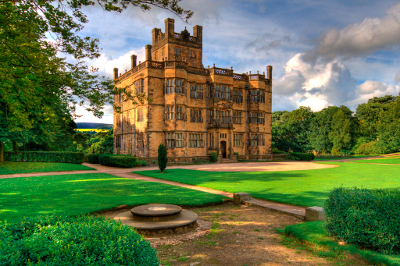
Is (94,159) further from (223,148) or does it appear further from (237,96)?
(237,96)

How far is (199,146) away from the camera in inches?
1427

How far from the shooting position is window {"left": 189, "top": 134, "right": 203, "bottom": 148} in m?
35.6

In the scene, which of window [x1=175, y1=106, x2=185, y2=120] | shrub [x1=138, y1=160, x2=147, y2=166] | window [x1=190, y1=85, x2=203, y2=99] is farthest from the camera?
window [x1=190, y1=85, x2=203, y2=99]

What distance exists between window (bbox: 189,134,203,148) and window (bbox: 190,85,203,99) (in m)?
5.42

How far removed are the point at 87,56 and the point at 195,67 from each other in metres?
27.2

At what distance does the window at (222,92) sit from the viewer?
37.8 m

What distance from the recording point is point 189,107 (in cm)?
3581

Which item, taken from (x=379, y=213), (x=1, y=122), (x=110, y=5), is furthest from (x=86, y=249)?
(x=1, y=122)

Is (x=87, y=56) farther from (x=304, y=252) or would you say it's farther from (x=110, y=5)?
(x=304, y=252)

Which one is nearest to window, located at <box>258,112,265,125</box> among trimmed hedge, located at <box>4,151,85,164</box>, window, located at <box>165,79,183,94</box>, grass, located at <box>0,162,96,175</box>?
window, located at <box>165,79,183,94</box>

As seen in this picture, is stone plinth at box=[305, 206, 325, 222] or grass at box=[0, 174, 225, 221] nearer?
stone plinth at box=[305, 206, 325, 222]

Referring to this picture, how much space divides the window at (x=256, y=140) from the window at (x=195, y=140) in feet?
31.4

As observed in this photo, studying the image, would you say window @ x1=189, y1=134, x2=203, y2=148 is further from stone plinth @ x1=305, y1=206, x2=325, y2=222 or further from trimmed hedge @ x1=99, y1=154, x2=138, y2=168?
stone plinth @ x1=305, y1=206, x2=325, y2=222

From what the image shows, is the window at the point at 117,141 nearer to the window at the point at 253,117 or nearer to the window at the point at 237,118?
the window at the point at 237,118
